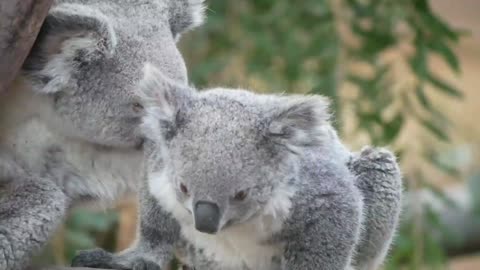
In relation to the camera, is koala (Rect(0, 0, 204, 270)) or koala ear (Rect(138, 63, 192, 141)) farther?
koala (Rect(0, 0, 204, 270))

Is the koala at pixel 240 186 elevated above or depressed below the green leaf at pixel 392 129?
above

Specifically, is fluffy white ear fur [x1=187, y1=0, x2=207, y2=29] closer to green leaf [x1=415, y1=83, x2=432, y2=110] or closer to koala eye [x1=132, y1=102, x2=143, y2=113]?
koala eye [x1=132, y1=102, x2=143, y2=113]

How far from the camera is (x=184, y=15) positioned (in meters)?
3.76

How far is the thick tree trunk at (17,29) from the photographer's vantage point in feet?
9.60

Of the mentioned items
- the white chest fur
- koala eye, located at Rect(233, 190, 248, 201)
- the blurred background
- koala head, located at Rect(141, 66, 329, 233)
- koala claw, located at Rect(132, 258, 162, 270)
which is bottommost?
the blurred background

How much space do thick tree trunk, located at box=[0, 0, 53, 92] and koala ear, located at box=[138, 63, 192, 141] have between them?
0.36 m

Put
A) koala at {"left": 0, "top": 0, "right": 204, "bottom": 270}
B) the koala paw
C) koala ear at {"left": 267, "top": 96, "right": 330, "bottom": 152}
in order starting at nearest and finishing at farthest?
koala ear at {"left": 267, "top": 96, "right": 330, "bottom": 152} → koala at {"left": 0, "top": 0, "right": 204, "bottom": 270} → the koala paw

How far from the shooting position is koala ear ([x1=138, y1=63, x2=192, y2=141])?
A: 2977mm

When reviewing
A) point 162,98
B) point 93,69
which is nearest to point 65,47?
point 93,69

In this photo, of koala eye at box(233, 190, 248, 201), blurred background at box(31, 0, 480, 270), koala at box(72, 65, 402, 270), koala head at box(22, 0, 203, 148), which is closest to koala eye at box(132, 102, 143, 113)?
koala head at box(22, 0, 203, 148)

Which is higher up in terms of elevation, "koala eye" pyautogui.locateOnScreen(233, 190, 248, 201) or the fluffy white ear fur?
the fluffy white ear fur

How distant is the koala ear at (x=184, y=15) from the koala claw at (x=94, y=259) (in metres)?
0.90

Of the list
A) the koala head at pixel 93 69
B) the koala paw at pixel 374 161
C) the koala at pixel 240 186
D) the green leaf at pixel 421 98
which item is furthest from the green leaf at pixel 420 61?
the koala head at pixel 93 69

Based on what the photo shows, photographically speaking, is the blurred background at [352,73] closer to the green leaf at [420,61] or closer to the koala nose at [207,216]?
the green leaf at [420,61]
